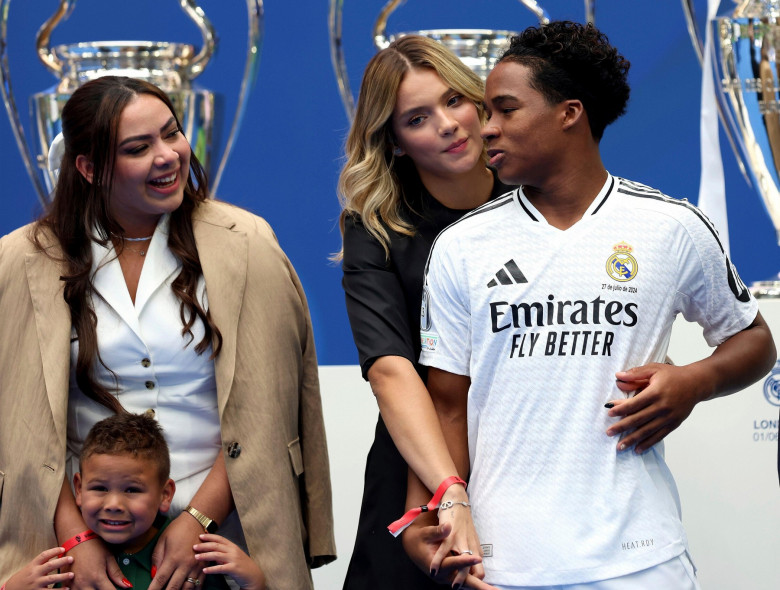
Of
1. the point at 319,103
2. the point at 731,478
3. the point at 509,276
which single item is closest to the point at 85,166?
the point at 509,276

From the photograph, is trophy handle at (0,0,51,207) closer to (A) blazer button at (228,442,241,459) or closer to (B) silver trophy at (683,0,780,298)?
(A) blazer button at (228,442,241,459)

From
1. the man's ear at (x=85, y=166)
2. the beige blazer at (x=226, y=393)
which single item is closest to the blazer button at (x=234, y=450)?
the beige blazer at (x=226, y=393)

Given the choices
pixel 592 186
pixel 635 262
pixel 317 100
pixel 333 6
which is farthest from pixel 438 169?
pixel 317 100

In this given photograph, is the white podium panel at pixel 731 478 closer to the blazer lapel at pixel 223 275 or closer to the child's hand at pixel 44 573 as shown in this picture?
the blazer lapel at pixel 223 275

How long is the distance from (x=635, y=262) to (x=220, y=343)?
2.16ft

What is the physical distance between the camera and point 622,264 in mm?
1510

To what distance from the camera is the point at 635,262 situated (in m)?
1.51

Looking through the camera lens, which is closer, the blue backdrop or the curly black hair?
the curly black hair

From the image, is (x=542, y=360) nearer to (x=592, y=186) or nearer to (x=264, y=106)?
(x=592, y=186)

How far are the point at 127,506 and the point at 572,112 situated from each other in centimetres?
85

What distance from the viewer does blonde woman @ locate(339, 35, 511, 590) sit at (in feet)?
5.86

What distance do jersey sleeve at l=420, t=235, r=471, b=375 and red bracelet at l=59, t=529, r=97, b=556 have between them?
1.90 ft

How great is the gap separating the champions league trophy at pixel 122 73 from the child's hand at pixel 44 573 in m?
1.20

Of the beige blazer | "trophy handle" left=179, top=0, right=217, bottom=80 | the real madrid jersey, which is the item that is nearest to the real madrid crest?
the real madrid jersey
